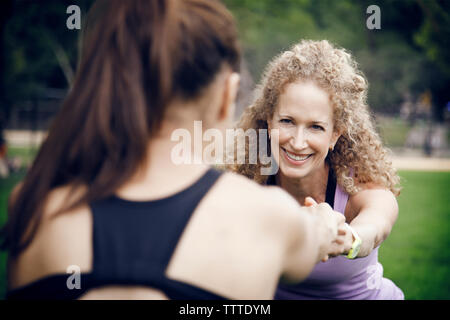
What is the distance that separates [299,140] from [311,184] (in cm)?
39

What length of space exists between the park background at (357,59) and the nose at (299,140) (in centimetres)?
769

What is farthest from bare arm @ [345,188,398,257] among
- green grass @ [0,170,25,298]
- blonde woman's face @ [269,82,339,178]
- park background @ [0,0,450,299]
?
park background @ [0,0,450,299]

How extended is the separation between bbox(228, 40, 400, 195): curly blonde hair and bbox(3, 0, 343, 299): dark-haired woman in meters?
1.69

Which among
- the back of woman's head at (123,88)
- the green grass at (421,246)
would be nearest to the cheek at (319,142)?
the green grass at (421,246)

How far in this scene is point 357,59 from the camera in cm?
3284

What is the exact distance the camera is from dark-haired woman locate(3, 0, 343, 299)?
1.48 metres

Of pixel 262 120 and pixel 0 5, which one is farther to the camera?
pixel 0 5

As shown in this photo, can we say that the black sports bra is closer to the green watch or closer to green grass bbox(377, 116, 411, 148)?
the green watch

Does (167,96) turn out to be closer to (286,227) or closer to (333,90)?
(286,227)

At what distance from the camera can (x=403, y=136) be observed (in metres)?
28.5

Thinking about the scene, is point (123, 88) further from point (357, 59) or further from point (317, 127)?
point (357, 59)

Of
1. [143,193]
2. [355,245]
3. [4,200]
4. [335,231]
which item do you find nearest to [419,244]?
[355,245]

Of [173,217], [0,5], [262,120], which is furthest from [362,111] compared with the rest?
[0,5]

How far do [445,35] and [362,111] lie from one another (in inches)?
379
